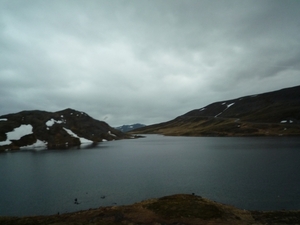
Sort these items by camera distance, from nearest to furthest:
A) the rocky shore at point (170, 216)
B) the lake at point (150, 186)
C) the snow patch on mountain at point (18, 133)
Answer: the rocky shore at point (170, 216), the lake at point (150, 186), the snow patch on mountain at point (18, 133)

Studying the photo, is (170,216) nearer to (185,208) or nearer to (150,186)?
(185,208)

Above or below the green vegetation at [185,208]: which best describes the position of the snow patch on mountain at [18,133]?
above

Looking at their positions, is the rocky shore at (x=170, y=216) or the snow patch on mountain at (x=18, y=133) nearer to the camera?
the rocky shore at (x=170, y=216)

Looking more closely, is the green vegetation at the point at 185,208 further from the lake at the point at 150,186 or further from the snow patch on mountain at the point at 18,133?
the snow patch on mountain at the point at 18,133

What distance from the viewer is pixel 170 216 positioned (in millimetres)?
30078

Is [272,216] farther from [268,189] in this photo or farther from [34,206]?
[34,206]

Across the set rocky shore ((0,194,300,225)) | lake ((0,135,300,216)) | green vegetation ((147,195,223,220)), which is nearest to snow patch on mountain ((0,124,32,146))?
lake ((0,135,300,216))

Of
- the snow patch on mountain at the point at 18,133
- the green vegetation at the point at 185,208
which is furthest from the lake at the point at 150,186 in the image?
the snow patch on mountain at the point at 18,133

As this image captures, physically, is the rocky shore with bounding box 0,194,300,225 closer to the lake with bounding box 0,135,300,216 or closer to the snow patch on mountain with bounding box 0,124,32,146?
the lake with bounding box 0,135,300,216

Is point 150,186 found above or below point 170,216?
above

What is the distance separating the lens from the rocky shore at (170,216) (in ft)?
92.3

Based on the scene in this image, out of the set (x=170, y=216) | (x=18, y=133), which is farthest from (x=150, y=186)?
(x=18, y=133)

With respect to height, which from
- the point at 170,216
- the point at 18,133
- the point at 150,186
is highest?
the point at 18,133

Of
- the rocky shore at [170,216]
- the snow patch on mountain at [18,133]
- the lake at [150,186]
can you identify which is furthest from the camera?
the snow patch on mountain at [18,133]
